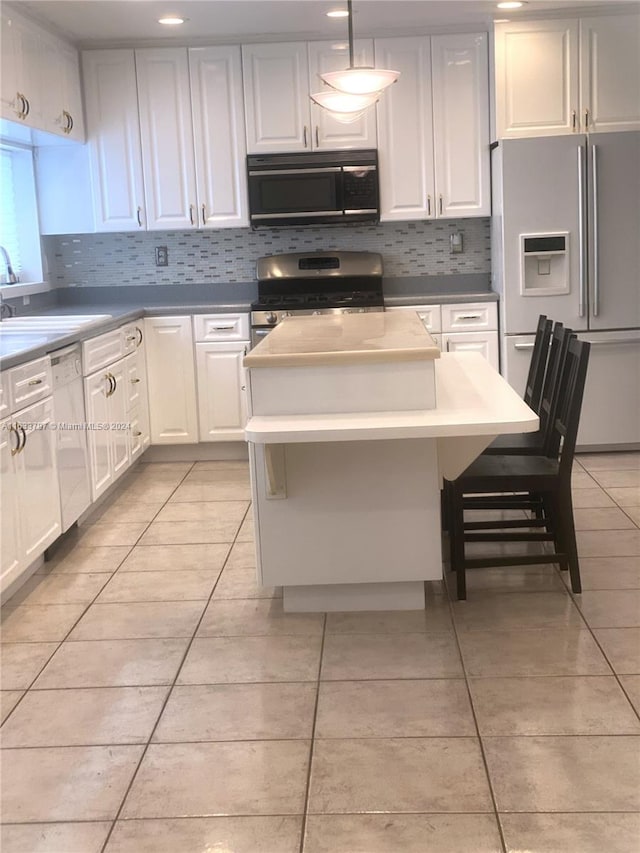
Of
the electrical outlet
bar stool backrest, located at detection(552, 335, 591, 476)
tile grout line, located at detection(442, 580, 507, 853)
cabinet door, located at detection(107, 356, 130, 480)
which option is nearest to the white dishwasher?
cabinet door, located at detection(107, 356, 130, 480)

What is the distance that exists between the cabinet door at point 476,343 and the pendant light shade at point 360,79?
2.25 meters

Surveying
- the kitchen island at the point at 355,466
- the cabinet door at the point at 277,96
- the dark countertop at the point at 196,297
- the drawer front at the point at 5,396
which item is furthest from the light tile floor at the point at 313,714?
the cabinet door at the point at 277,96

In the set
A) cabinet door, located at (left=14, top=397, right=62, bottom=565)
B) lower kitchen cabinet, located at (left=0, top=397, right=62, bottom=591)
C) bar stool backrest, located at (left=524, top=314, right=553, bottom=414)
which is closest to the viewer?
lower kitchen cabinet, located at (left=0, top=397, right=62, bottom=591)

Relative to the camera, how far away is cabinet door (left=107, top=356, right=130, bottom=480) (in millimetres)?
5047

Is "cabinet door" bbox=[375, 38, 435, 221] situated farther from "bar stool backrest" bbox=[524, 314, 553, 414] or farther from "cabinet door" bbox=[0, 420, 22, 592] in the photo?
"cabinet door" bbox=[0, 420, 22, 592]

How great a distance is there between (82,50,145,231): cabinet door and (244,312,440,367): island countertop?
6.87ft

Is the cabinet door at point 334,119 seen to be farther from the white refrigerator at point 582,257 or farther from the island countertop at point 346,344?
the island countertop at point 346,344

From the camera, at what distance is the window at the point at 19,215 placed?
576 centimetres

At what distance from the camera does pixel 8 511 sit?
3.50 meters

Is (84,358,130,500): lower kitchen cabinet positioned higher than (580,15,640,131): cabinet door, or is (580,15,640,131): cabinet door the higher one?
(580,15,640,131): cabinet door

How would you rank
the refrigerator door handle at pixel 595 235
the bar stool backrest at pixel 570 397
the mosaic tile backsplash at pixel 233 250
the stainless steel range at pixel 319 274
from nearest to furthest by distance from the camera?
the bar stool backrest at pixel 570 397 → the refrigerator door handle at pixel 595 235 → the stainless steel range at pixel 319 274 → the mosaic tile backsplash at pixel 233 250

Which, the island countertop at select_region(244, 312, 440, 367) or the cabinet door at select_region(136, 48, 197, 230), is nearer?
the island countertop at select_region(244, 312, 440, 367)

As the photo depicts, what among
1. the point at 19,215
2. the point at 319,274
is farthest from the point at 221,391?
the point at 19,215

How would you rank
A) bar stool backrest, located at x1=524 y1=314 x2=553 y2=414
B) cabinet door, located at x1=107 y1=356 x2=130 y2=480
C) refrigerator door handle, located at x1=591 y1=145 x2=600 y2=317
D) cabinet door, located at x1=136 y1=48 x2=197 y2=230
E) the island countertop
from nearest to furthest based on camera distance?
the island countertop → bar stool backrest, located at x1=524 y1=314 x2=553 y2=414 → cabinet door, located at x1=107 y1=356 x2=130 y2=480 → refrigerator door handle, located at x1=591 y1=145 x2=600 y2=317 → cabinet door, located at x1=136 y1=48 x2=197 y2=230
